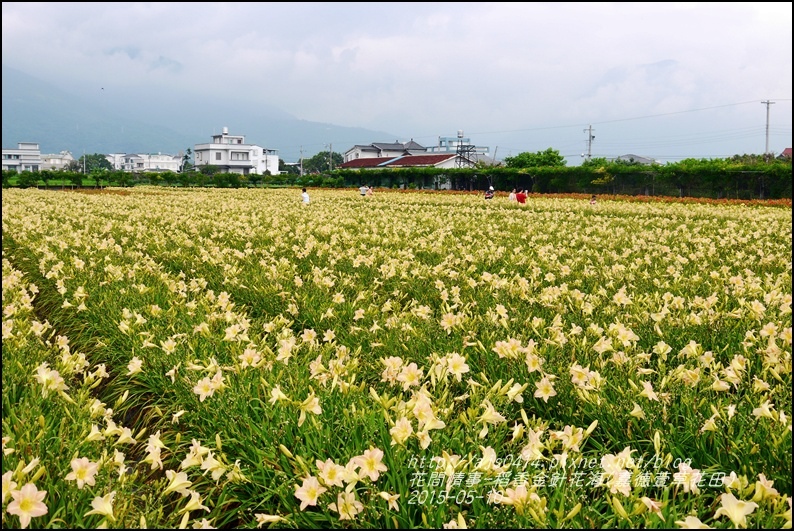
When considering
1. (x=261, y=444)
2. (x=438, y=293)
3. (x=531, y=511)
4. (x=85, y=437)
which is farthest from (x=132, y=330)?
(x=531, y=511)

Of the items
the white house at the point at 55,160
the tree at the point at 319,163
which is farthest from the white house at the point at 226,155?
the white house at the point at 55,160

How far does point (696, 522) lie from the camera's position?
1929 mm

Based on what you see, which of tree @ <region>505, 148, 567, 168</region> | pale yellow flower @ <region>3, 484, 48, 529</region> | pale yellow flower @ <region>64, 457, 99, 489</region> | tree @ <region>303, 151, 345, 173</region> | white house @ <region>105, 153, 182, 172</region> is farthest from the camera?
white house @ <region>105, 153, 182, 172</region>

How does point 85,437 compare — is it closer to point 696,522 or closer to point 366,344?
point 366,344

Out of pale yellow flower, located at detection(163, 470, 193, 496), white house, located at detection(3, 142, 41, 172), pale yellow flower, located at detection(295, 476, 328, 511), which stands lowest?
pale yellow flower, located at detection(163, 470, 193, 496)

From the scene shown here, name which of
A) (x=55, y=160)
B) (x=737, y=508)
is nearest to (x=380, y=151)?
(x=737, y=508)

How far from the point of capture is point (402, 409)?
2.72m

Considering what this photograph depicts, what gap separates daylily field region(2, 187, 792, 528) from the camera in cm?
233

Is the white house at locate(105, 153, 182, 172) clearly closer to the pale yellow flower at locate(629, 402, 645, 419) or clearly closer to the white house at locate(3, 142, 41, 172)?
the white house at locate(3, 142, 41, 172)

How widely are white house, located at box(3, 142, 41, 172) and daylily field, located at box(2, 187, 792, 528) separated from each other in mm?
167314

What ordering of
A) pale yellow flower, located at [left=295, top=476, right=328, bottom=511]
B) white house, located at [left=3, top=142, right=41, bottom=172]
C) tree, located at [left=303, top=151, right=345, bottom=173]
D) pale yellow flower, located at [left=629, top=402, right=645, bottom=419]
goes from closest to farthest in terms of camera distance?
pale yellow flower, located at [left=295, top=476, right=328, bottom=511] < pale yellow flower, located at [left=629, top=402, right=645, bottom=419] < tree, located at [left=303, top=151, right=345, bottom=173] < white house, located at [left=3, top=142, right=41, bottom=172]

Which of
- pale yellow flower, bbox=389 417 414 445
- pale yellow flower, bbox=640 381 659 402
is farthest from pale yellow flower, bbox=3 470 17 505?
pale yellow flower, bbox=640 381 659 402

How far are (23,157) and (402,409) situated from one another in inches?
6937

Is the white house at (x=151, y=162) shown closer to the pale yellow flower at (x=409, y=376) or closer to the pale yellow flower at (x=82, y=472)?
the pale yellow flower at (x=409, y=376)
